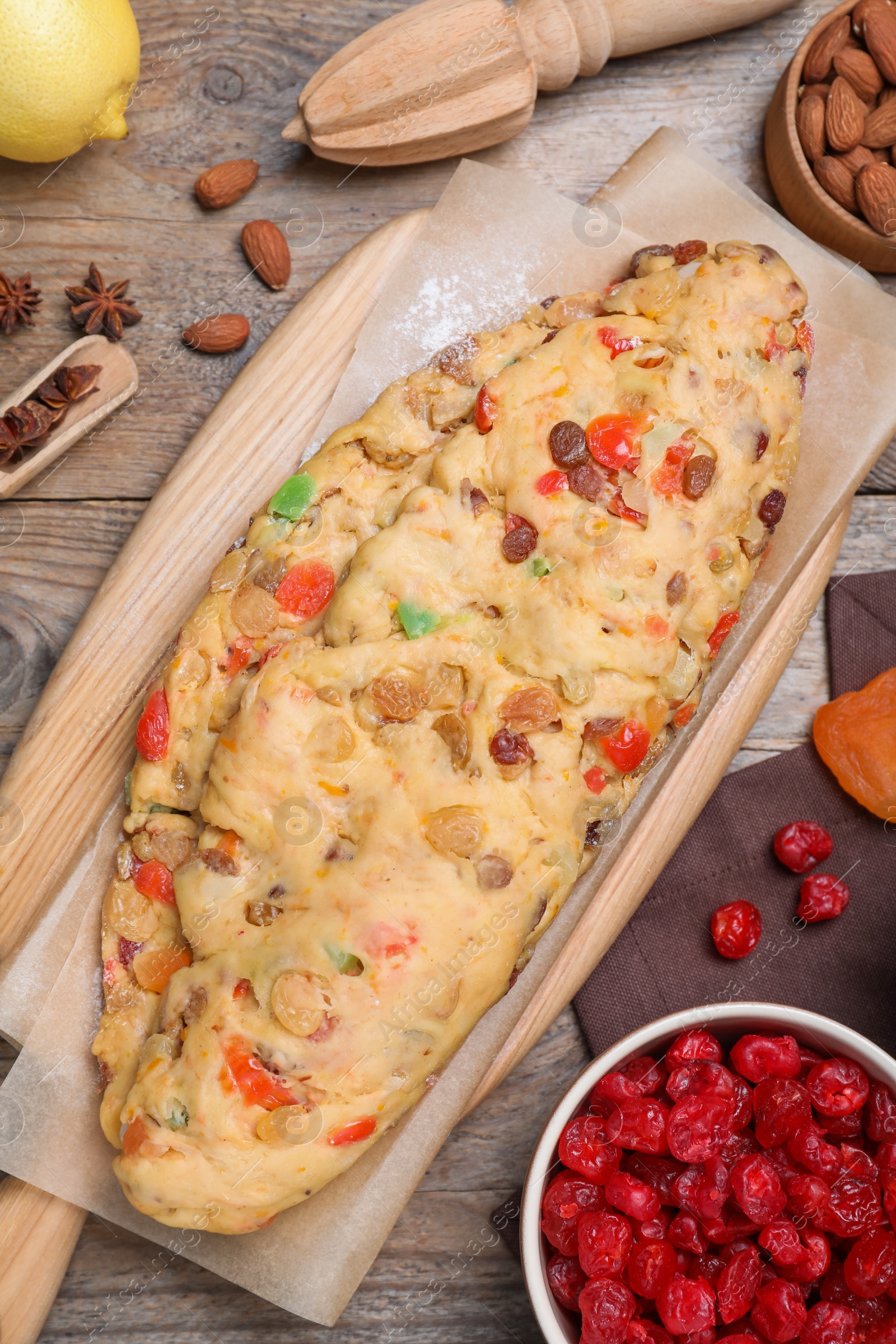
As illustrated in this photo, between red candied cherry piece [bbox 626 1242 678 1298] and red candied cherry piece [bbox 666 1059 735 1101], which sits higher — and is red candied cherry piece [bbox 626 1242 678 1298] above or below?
below

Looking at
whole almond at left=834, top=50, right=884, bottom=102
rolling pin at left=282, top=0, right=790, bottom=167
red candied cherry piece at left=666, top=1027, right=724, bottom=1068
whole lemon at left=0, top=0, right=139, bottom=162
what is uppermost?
whole lemon at left=0, top=0, right=139, bottom=162

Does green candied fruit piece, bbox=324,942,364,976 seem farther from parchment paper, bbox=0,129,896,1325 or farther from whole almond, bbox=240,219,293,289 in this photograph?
whole almond, bbox=240,219,293,289

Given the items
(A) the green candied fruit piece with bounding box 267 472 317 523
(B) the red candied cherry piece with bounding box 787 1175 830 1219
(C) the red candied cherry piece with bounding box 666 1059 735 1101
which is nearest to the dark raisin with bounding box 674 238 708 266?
(A) the green candied fruit piece with bounding box 267 472 317 523

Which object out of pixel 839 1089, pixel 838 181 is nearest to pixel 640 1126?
pixel 839 1089

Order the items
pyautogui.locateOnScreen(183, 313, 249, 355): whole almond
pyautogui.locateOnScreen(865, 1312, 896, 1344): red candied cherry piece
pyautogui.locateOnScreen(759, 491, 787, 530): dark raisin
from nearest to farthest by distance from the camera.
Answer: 1. pyautogui.locateOnScreen(865, 1312, 896, 1344): red candied cherry piece
2. pyautogui.locateOnScreen(759, 491, 787, 530): dark raisin
3. pyautogui.locateOnScreen(183, 313, 249, 355): whole almond

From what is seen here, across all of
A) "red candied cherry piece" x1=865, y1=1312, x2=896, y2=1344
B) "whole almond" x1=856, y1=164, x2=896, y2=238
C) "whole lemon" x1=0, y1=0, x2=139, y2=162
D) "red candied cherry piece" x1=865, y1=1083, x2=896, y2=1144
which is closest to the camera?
"red candied cherry piece" x1=865, y1=1312, x2=896, y2=1344

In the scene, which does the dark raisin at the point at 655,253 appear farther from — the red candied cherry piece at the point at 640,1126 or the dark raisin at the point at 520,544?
the red candied cherry piece at the point at 640,1126
